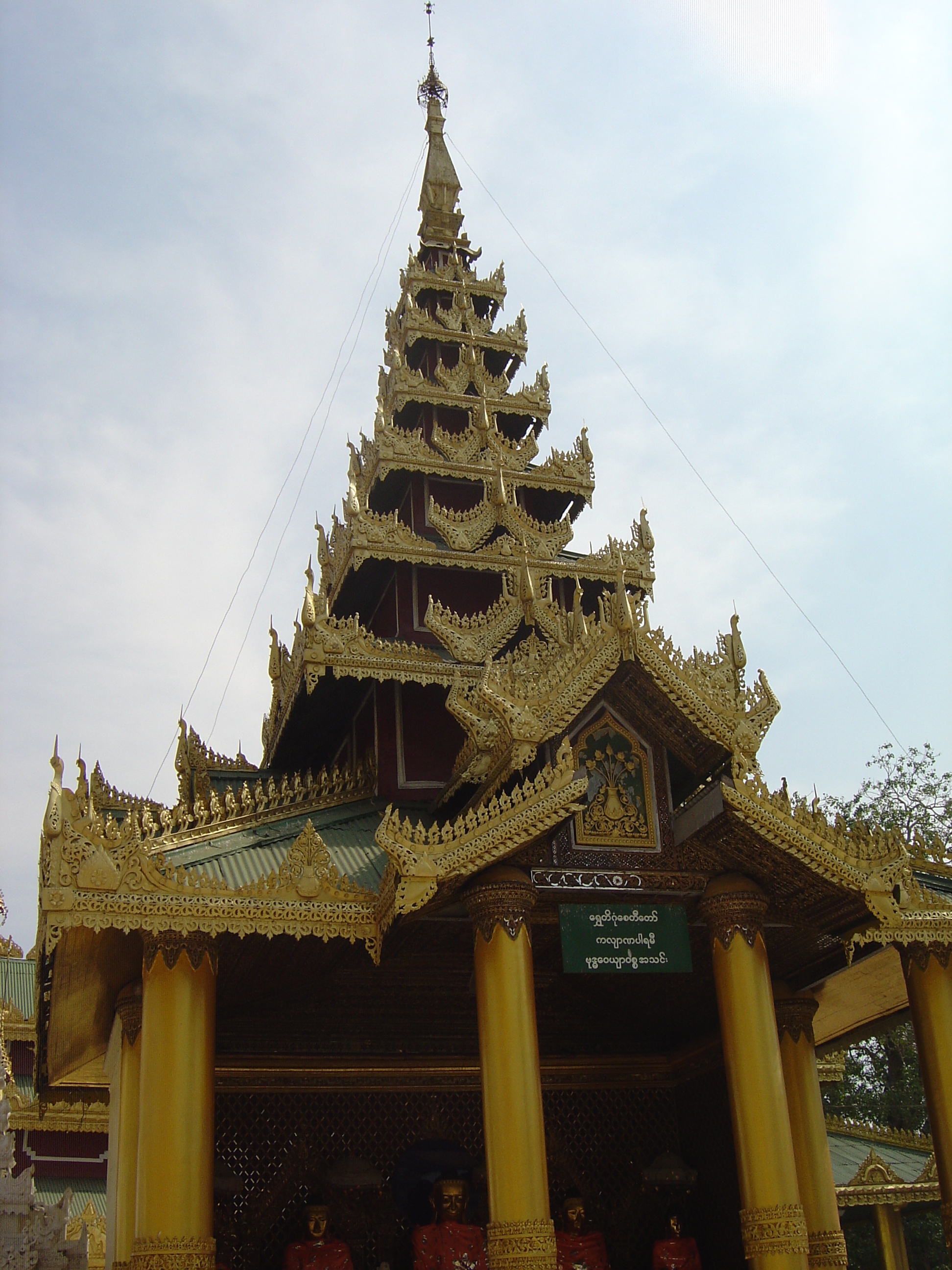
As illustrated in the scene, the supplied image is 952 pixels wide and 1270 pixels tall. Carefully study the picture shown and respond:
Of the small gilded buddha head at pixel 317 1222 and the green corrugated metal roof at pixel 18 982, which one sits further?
the green corrugated metal roof at pixel 18 982

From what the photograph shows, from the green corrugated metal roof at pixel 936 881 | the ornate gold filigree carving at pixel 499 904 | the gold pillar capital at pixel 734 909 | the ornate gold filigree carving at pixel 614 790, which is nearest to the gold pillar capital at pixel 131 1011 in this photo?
the ornate gold filigree carving at pixel 499 904

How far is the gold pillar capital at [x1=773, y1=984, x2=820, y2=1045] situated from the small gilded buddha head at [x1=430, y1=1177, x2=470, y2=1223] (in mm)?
4221

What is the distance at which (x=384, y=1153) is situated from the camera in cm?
1467

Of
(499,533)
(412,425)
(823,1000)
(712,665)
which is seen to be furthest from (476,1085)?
(412,425)

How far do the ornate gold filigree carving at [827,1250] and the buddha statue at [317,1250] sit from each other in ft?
16.8

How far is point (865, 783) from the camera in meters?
31.6

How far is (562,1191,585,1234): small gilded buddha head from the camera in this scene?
14.4 m

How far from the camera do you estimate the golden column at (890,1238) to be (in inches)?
771

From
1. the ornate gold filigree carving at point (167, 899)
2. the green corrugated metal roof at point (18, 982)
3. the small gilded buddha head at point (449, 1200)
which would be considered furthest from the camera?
the green corrugated metal roof at point (18, 982)

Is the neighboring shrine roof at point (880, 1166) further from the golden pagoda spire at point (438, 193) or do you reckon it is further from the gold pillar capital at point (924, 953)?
the golden pagoda spire at point (438, 193)

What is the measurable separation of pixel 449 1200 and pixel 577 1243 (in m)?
1.74

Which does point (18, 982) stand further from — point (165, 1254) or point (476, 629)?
point (165, 1254)

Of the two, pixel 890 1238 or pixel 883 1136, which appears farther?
pixel 883 1136

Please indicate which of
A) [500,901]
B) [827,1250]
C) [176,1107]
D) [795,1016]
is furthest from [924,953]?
[176,1107]
